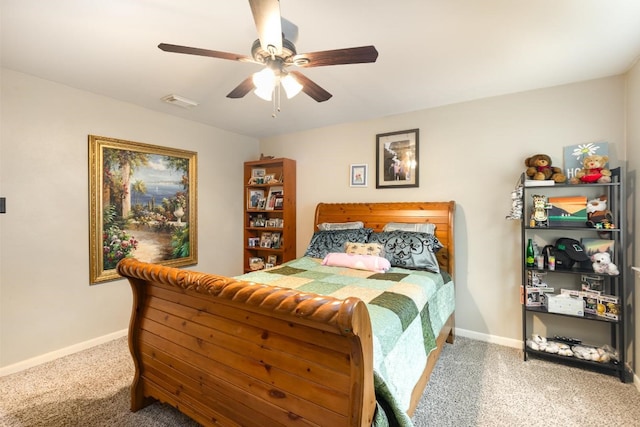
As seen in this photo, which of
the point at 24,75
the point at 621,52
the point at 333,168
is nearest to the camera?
the point at 621,52

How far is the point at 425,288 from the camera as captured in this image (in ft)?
6.77

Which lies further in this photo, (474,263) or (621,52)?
(474,263)

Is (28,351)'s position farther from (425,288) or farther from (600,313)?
(600,313)

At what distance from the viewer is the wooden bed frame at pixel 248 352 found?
40.2 inches

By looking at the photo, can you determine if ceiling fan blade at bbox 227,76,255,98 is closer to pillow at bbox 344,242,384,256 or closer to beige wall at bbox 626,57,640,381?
pillow at bbox 344,242,384,256

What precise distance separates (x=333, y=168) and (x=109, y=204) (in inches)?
99.6

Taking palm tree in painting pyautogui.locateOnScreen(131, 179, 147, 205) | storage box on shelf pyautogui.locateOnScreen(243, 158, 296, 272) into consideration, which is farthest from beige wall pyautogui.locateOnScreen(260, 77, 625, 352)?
palm tree in painting pyautogui.locateOnScreen(131, 179, 147, 205)

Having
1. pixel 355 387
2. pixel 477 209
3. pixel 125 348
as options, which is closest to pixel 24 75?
pixel 125 348

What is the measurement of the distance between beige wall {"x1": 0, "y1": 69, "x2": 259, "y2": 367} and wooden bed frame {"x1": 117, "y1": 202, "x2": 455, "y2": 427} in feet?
4.40

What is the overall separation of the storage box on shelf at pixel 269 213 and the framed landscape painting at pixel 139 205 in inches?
33.7

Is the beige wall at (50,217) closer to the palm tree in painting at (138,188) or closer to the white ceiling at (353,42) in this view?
the white ceiling at (353,42)

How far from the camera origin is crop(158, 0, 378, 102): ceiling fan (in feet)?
4.08

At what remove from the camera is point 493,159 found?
2.76 meters

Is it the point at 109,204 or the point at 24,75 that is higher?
the point at 24,75
